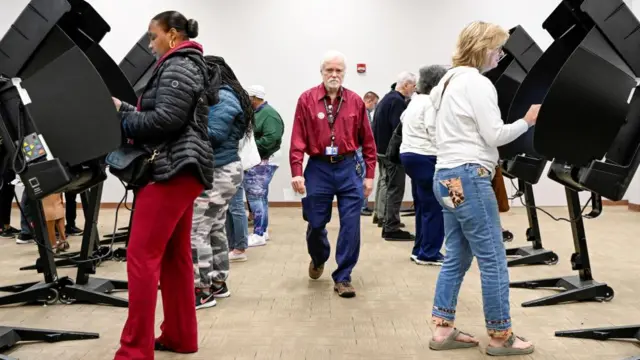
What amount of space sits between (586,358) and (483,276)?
0.58 m

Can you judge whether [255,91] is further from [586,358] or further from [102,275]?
[586,358]

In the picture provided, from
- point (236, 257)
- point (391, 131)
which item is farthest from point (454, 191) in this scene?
point (391, 131)

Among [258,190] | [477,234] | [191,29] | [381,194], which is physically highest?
[191,29]

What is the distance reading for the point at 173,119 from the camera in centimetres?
255

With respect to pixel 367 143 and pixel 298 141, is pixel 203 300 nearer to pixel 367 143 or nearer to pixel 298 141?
pixel 298 141

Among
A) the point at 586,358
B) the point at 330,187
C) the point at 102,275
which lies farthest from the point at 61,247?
the point at 586,358

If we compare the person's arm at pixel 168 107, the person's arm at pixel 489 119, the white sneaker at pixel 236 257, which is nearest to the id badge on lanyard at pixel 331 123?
the person's arm at pixel 489 119

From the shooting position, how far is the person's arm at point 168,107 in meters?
2.55

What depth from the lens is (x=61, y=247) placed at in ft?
18.2

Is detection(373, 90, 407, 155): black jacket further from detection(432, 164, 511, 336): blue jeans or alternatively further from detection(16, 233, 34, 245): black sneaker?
detection(16, 233, 34, 245): black sneaker

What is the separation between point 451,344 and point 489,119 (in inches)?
41.0

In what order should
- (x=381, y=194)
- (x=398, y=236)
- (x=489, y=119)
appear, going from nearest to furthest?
(x=489, y=119) → (x=398, y=236) → (x=381, y=194)

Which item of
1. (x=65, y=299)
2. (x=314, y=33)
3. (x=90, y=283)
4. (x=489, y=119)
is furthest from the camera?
(x=314, y=33)

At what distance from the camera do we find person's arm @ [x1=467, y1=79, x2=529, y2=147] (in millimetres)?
2699
